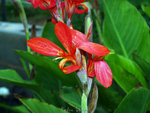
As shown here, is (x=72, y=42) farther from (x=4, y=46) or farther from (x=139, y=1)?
(x=4, y=46)

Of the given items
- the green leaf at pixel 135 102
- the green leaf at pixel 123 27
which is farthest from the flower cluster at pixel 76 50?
the green leaf at pixel 123 27

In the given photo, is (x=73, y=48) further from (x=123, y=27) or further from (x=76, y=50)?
(x=123, y=27)

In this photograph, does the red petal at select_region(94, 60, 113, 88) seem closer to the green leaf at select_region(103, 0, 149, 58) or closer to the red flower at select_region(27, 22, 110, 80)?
the red flower at select_region(27, 22, 110, 80)

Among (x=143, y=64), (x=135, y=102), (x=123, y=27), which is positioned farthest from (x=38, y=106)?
(x=123, y=27)

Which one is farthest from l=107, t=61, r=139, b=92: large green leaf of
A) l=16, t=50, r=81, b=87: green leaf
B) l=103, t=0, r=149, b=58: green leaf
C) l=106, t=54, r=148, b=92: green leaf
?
l=103, t=0, r=149, b=58: green leaf

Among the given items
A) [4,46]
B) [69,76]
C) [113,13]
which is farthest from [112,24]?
[4,46]
